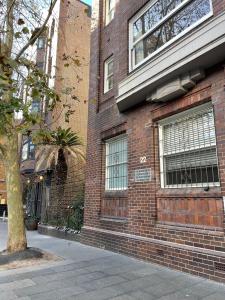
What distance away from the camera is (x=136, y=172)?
704 centimetres

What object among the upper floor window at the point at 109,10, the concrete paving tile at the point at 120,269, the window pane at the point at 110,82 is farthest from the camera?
the upper floor window at the point at 109,10

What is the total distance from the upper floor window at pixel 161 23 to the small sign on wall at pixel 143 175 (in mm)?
2906

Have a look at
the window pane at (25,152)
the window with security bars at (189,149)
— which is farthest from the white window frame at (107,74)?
the window pane at (25,152)

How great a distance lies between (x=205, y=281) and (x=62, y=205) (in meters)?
7.49

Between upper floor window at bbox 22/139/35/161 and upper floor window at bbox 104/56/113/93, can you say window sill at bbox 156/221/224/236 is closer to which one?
upper floor window at bbox 104/56/113/93

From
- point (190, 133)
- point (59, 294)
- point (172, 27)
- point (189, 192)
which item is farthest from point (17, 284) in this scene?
point (172, 27)

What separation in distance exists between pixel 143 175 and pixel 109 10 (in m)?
6.82

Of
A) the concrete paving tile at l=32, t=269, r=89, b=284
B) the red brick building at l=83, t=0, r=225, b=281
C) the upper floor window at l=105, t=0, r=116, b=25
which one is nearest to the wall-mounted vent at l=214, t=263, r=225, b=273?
the red brick building at l=83, t=0, r=225, b=281

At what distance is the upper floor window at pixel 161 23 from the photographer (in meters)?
6.03

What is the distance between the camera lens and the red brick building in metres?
5.18

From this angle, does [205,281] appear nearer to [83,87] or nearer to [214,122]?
[214,122]

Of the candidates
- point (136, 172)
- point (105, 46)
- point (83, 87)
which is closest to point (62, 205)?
point (136, 172)

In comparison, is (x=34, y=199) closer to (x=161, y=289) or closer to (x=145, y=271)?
(x=145, y=271)

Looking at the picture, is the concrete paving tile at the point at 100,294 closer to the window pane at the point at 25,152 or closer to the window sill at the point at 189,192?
the window sill at the point at 189,192
